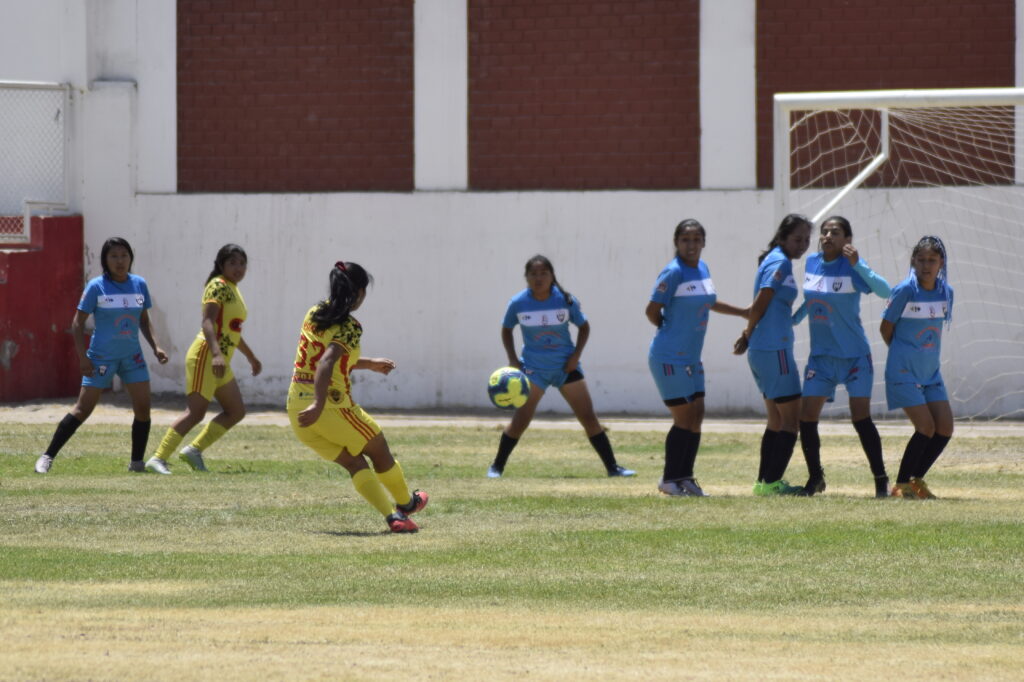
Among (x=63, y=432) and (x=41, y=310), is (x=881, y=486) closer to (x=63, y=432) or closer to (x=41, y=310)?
(x=63, y=432)

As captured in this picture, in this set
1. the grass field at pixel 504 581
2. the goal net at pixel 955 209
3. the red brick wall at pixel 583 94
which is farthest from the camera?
the red brick wall at pixel 583 94

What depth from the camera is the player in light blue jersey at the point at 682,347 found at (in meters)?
12.3

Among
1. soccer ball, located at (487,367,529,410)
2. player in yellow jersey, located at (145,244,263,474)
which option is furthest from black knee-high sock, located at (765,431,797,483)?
player in yellow jersey, located at (145,244,263,474)

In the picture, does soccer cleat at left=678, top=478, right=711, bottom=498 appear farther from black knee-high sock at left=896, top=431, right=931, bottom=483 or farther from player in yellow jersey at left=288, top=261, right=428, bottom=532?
player in yellow jersey at left=288, top=261, right=428, bottom=532

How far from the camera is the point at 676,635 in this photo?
284 inches

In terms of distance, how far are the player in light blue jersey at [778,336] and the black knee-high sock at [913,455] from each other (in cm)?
80

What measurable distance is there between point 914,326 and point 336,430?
427 cm

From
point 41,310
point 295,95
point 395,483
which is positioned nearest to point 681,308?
point 395,483

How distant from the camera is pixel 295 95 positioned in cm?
2462

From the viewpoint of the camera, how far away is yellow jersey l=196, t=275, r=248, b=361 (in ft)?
46.1

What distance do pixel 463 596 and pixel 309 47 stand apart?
17.5 metres

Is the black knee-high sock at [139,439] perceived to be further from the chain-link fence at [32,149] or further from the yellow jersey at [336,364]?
the chain-link fence at [32,149]

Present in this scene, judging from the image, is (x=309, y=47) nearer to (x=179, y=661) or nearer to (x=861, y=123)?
(x=861, y=123)

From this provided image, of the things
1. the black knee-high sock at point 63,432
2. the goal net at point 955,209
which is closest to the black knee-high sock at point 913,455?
the black knee-high sock at point 63,432
